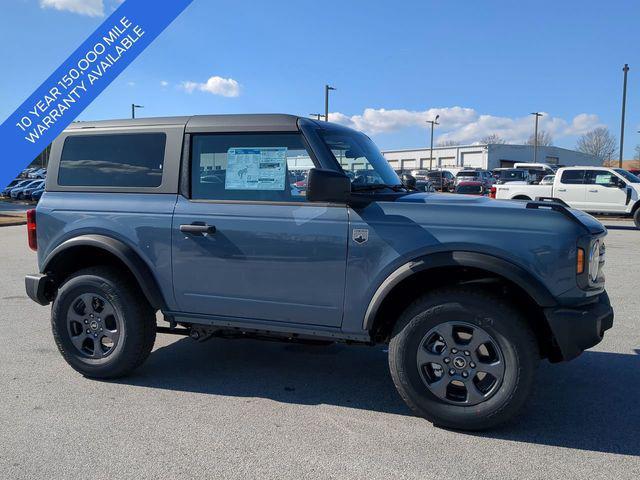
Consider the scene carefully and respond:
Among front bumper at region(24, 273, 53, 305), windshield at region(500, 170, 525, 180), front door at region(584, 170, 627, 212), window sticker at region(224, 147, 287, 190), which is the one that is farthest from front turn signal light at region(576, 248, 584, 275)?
windshield at region(500, 170, 525, 180)

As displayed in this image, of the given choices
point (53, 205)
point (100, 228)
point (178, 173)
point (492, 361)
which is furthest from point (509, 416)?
point (53, 205)

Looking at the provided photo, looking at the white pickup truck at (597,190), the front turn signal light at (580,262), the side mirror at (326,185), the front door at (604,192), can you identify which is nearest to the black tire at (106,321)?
the side mirror at (326,185)

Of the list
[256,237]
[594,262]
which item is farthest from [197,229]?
[594,262]

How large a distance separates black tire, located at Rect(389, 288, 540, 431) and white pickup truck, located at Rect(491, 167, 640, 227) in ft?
49.5

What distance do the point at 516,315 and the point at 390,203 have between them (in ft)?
3.50

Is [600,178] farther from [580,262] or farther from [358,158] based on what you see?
[580,262]

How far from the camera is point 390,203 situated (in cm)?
372

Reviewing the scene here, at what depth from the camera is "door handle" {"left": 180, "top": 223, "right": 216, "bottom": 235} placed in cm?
402

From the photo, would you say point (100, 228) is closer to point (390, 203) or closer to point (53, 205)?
point (53, 205)

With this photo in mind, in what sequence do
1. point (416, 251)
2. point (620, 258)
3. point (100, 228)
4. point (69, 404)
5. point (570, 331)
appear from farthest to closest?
point (620, 258) → point (100, 228) → point (69, 404) → point (416, 251) → point (570, 331)

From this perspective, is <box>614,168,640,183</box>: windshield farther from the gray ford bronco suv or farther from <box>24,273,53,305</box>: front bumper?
<box>24,273,53,305</box>: front bumper

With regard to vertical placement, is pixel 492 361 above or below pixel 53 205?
below

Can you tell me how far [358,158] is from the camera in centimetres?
433

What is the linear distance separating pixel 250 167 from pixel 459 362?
198cm
